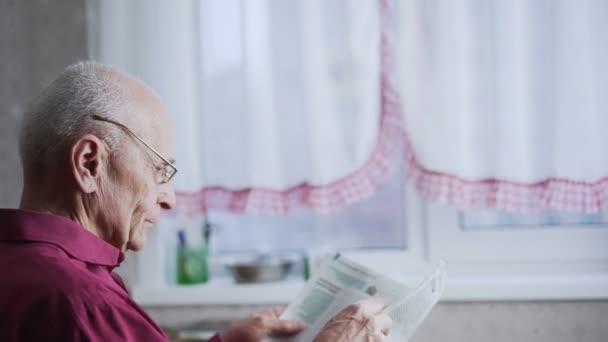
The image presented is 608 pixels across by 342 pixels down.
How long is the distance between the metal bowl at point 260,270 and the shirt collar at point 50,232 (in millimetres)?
884

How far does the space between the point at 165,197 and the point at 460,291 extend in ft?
3.05

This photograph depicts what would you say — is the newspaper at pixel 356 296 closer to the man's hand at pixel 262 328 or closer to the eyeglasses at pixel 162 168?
the man's hand at pixel 262 328

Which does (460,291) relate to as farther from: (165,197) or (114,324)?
(114,324)

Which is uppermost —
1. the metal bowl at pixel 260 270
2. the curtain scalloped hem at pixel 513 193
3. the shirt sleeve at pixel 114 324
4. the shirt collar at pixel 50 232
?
the shirt collar at pixel 50 232

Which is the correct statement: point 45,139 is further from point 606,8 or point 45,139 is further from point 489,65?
point 606,8

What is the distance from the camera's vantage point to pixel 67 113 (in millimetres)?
907

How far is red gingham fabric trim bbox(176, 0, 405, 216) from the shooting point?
5.45 feet

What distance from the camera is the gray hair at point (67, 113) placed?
2.96ft

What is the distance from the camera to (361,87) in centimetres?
165

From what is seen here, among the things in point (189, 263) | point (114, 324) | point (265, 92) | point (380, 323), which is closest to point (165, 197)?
point (114, 324)

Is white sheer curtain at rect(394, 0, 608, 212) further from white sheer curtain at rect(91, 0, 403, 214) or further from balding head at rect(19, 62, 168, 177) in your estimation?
balding head at rect(19, 62, 168, 177)

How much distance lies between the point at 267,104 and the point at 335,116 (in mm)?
200

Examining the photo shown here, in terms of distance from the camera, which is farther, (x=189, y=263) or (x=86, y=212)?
(x=189, y=263)

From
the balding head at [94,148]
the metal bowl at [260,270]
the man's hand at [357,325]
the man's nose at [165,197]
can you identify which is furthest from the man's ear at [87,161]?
the metal bowl at [260,270]
